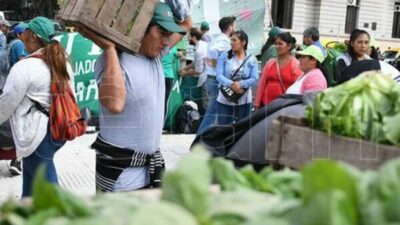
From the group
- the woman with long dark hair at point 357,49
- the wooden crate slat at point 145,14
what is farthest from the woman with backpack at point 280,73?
the wooden crate slat at point 145,14

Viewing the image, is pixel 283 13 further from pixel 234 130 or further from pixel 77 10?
pixel 77 10

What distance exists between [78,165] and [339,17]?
3178 cm

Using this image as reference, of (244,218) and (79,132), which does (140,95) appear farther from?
(244,218)

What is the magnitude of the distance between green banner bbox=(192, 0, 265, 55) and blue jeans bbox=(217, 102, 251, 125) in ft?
14.5

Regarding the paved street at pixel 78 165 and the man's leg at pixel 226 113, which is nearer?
the paved street at pixel 78 165

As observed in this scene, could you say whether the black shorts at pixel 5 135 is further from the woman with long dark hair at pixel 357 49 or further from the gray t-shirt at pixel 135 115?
the woman with long dark hair at pixel 357 49

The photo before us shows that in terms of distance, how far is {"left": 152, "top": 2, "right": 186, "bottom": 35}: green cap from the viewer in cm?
299

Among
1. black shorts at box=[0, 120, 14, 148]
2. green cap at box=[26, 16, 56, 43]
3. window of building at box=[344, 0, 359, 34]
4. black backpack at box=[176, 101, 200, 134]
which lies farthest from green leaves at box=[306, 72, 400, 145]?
window of building at box=[344, 0, 359, 34]

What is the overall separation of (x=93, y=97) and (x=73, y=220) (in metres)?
7.37

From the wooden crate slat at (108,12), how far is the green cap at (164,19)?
214mm

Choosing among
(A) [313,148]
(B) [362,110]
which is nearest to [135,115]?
(A) [313,148]

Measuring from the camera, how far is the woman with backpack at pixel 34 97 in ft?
12.7

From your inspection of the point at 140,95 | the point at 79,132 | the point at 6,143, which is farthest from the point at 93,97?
the point at 140,95

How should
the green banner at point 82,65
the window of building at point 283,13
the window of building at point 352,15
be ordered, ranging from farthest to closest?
the window of building at point 352,15, the window of building at point 283,13, the green banner at point 82,65
